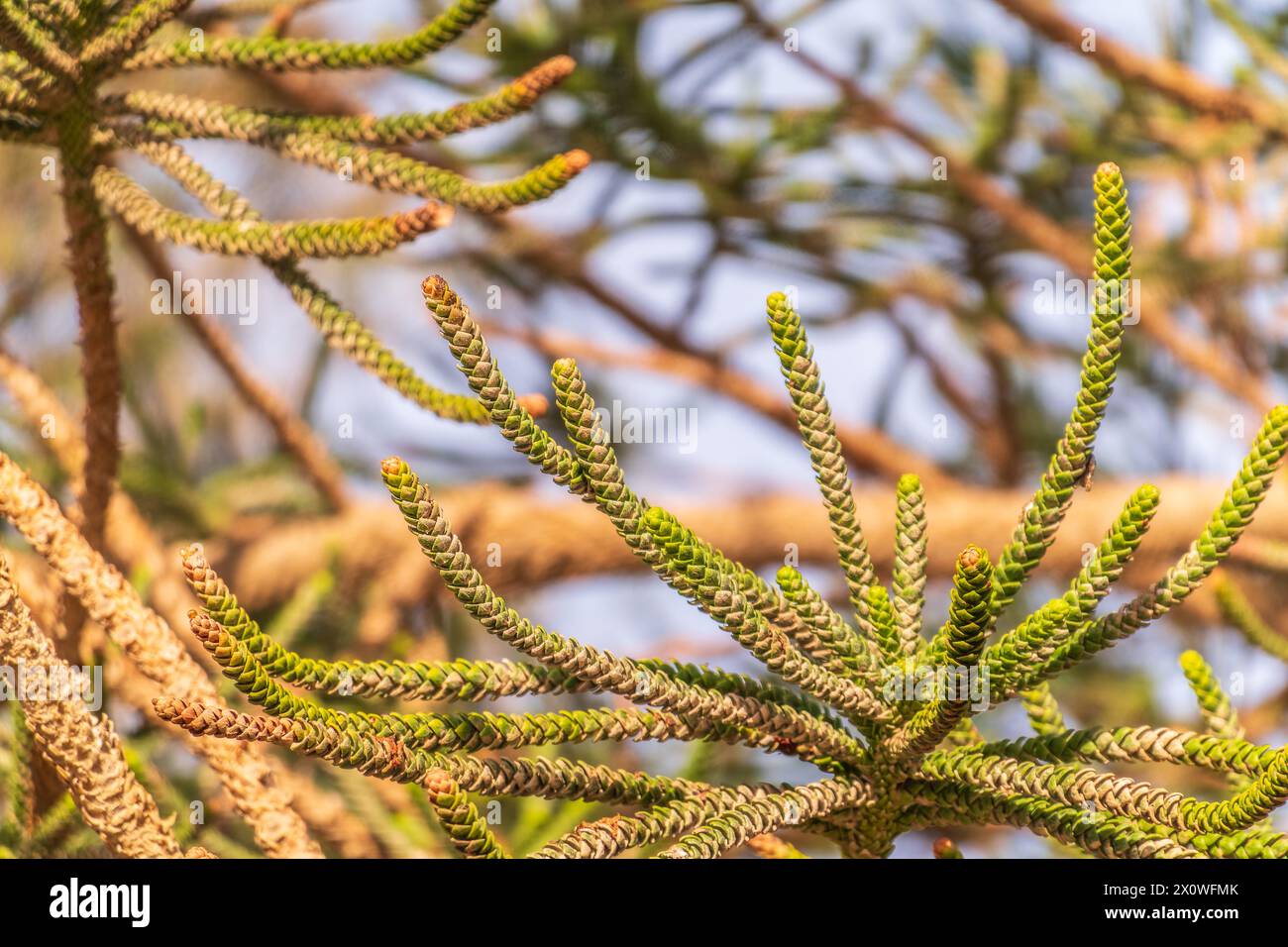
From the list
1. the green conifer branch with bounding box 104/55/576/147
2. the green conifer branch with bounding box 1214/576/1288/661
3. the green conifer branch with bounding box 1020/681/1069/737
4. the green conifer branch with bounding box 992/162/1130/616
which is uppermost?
the green conifer branch with bounding box 104/55/576/147

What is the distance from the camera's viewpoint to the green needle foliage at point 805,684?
70cm

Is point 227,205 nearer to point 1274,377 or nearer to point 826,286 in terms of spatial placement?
point 826,286

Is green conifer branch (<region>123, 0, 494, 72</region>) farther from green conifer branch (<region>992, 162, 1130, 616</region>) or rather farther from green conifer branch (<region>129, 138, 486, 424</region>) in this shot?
green conifer branch (<region>992, 162, 1130, 616</region>)

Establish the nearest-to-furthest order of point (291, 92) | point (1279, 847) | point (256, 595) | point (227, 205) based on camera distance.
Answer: point (1279, 847), point (227, 205), point (256, 595), point (291, 92)

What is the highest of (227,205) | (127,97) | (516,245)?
(516,245)

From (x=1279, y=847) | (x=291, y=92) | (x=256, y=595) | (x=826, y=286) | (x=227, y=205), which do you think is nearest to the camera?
(x=1279, y=847)

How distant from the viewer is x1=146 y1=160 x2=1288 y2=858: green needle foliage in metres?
0.70

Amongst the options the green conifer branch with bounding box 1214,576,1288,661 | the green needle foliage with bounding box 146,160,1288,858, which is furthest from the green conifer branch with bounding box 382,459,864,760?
the green conifer branch with bounding box 1214,576,1288,661

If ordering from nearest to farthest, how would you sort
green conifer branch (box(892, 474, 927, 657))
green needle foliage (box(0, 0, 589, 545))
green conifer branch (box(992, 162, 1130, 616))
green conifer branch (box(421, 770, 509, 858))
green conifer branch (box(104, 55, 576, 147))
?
green conifer branch (box(421, 770, 509, 858)) < green conifer branch (box(992, 162, 1130, 616)) < green conifer branch (box(892, 474, 927, 657)) < green needle foliage (box(0, 0, 589, 545)) < green conifer branch (box(104, 55, 576, 147))

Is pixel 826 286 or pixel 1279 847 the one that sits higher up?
pixel 826 286

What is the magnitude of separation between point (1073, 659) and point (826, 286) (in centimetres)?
192

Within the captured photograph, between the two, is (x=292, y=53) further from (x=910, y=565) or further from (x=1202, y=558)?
(x=1202, y=558)
